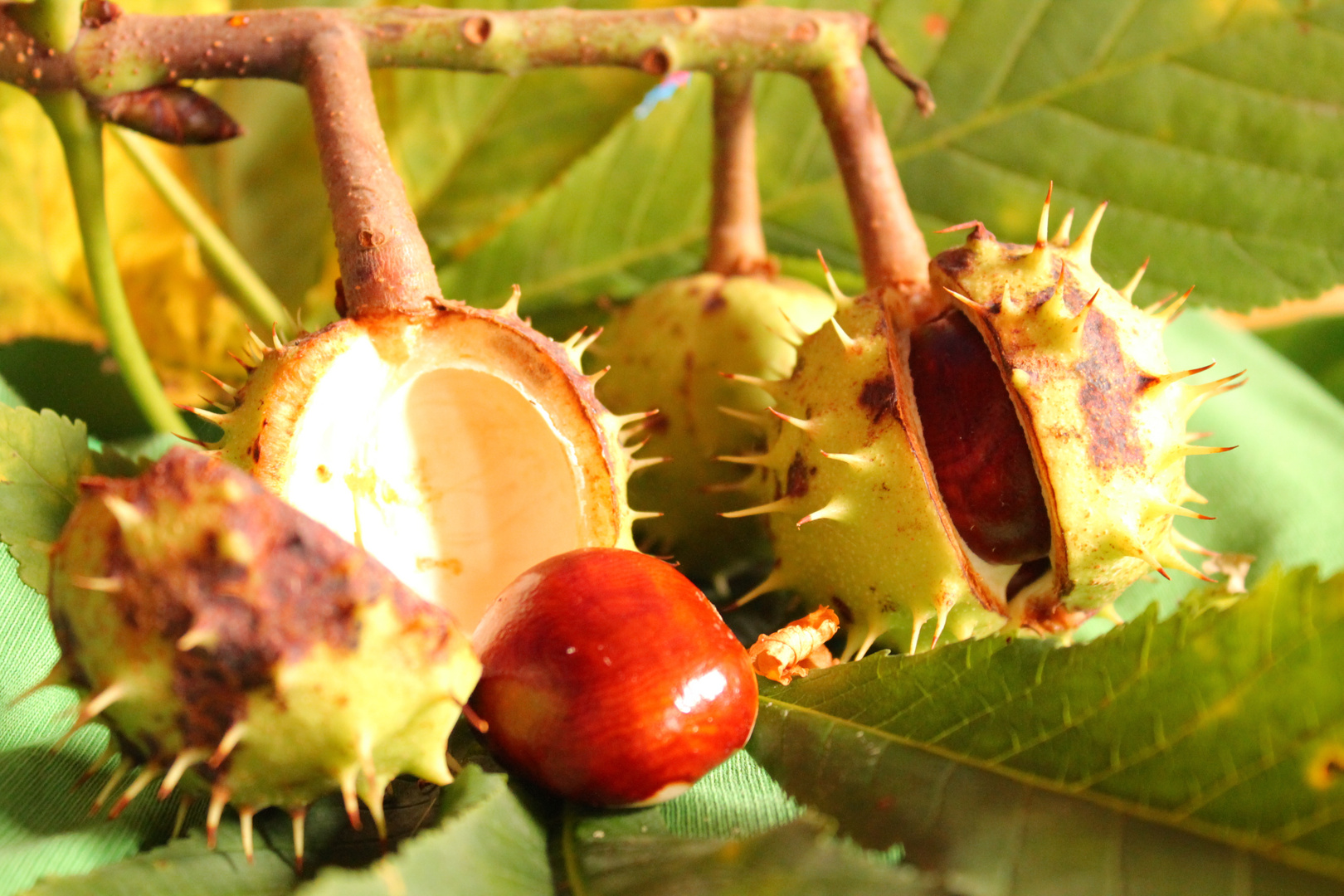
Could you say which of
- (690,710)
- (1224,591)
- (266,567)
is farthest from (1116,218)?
(266,567)

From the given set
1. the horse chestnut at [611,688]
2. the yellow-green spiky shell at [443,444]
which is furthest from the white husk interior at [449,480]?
the horse chestnut at [611,688]

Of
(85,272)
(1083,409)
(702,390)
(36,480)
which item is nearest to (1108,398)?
(1083,409)

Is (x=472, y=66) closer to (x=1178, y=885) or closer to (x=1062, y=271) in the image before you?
(x=1062, y=271)

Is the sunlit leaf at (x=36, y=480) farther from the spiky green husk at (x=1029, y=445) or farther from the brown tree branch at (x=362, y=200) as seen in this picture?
the spiky green husk at (x=1029, y=445)

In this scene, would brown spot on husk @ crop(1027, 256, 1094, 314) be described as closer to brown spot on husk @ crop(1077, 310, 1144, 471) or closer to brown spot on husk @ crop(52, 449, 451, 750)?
brown spot on husk @ crop(1077, 310, 1144, 471)

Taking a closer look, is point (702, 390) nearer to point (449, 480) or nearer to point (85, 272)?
point (449, 480)

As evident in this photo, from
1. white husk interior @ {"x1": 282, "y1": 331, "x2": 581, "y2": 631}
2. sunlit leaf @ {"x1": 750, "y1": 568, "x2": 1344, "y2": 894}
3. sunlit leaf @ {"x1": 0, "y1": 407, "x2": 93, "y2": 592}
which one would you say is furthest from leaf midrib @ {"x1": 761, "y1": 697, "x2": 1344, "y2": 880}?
sunlit leaf @ {"x1": 0, "y1": 407, "x2": 93, "y2": 592}

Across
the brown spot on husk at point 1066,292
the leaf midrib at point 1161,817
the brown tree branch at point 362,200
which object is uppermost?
the brown tree branch at point 362,200
